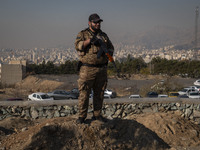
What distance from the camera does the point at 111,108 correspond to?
953cm

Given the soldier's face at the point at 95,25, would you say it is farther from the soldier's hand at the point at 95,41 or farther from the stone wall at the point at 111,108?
the stone wall at the point at 111,108

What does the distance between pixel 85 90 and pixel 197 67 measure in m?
70.7

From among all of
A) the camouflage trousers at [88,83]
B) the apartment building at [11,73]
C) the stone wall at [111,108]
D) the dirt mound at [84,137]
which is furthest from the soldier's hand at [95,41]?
the apartment building at [11,73]

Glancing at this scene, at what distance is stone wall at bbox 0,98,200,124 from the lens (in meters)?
8.91

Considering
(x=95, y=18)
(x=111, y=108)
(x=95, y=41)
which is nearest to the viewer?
(x=95, y=41)

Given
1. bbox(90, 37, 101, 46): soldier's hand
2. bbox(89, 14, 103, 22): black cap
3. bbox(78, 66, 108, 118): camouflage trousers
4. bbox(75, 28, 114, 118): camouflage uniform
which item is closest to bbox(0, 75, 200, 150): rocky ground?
bbox(78, 66, 108, 118): camouflage trousers

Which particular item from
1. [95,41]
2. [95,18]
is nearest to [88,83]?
[95,41]

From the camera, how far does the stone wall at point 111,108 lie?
8914 mm

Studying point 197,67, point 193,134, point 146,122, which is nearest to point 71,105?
point 146,122

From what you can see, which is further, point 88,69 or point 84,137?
point 88,69

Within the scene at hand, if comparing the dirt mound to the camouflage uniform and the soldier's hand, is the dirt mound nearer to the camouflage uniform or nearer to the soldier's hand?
the camouflage uniform

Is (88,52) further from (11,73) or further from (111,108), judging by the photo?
(11,73)

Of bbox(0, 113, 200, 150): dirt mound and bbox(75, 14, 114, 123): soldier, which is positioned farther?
bbox(75, 14, 114, 123): soldier

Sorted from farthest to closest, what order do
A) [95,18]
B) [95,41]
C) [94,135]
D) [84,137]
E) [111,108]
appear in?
[111,108]
[95,18]
[95,41]
[94,135]
[84,137]
